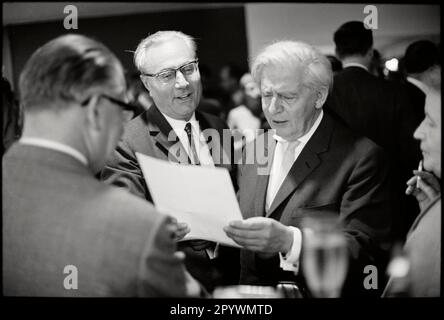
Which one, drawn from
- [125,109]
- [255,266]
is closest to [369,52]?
[255,266]

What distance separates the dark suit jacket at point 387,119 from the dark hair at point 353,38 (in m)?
0.11

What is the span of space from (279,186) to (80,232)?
85cm

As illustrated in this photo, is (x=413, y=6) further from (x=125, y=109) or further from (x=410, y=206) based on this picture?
(x=125, y=109)

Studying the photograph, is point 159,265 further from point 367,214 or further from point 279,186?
point 367,214

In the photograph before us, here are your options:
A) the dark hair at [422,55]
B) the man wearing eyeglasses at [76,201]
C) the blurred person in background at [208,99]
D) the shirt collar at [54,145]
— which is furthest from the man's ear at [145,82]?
the dark hair at [422,55]

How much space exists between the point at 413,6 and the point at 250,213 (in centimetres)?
98

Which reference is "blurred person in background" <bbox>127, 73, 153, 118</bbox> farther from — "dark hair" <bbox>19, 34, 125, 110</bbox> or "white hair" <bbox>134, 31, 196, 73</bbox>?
"dark hair" <bbox>19, 34, 125, 110</bbox>

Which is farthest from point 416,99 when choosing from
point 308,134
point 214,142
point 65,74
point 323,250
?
point 65,74

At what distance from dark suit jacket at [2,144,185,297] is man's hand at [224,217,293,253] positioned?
41 centimetres

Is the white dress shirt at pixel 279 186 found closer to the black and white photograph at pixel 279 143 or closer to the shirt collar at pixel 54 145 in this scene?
the black and white photograph at pixel 279 143

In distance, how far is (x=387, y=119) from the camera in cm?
207

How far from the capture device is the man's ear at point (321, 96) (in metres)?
2.00

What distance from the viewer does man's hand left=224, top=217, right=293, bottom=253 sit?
1.79m
